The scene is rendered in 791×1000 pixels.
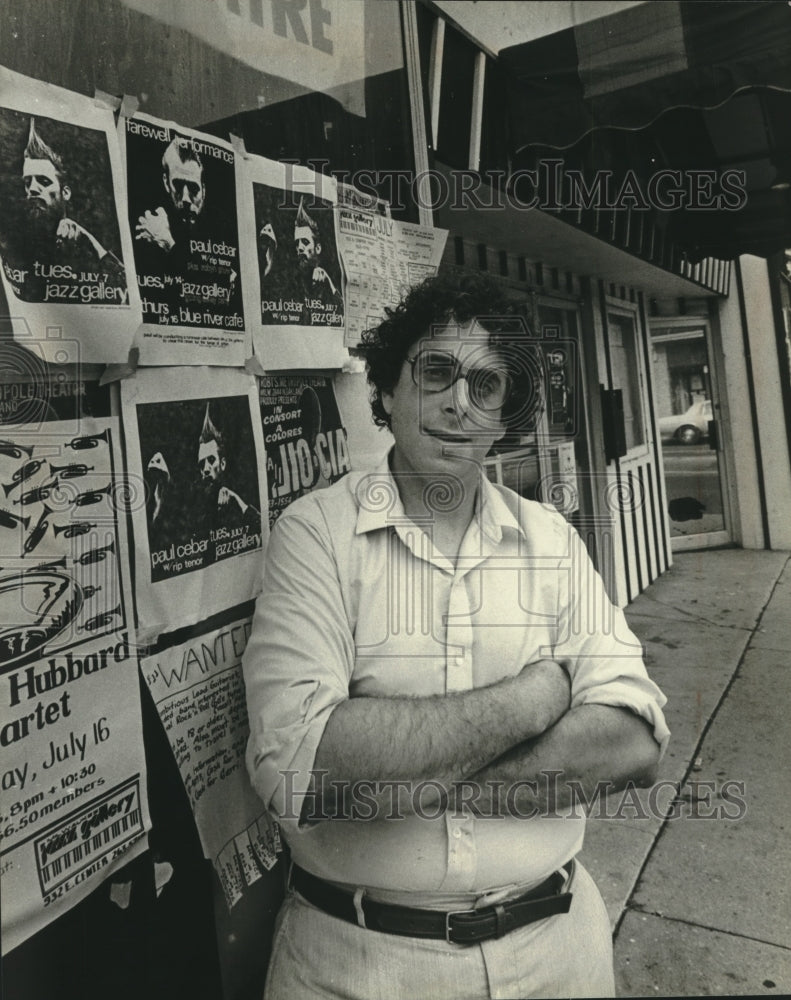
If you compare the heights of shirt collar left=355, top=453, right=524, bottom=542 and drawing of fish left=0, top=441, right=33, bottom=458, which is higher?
drawing of fish left=0, top=441, right=33, bottom=458

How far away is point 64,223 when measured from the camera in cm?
86

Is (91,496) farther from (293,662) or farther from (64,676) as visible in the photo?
(293,662)

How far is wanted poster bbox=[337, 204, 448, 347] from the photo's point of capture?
4.45ft

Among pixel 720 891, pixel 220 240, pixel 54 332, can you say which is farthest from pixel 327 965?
pixel 220 240

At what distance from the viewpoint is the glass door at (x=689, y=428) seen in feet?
4.50

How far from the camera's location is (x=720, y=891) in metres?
1.23

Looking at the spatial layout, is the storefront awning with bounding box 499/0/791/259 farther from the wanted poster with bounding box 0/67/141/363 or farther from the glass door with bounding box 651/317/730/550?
the wanted poster with bounding box 0/67/141/363

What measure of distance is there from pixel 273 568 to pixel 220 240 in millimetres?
541

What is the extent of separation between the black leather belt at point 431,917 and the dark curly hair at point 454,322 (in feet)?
2.62

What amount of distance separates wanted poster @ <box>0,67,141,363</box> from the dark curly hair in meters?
0.44

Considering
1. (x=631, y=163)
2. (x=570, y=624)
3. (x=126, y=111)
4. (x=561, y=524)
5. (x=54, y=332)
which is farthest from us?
(x=631, y=163)

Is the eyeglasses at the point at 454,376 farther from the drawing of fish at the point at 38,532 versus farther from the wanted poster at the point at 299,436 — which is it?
the drawing of fish at the point at 38,532

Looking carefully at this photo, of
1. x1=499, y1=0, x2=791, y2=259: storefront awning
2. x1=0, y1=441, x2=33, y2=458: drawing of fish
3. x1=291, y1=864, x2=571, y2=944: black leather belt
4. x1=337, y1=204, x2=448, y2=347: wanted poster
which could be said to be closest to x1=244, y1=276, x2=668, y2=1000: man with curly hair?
x1=291, y1=864, x2=571, y2=944: black leather belt

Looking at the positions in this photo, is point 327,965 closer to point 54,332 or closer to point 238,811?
point 238,811
